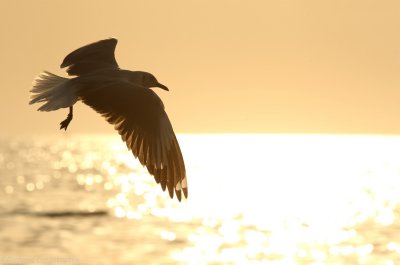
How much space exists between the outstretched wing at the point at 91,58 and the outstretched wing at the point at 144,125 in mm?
1137

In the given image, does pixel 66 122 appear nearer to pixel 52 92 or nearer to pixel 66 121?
pixel 66 121

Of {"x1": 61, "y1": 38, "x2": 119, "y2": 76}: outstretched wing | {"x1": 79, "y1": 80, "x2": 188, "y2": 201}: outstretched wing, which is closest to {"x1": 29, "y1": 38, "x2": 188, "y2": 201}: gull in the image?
{"x1": 79, "y1": 80, "x2": 188, "y2": 201}: outstretched wing

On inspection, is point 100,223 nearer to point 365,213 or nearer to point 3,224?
point 3,224

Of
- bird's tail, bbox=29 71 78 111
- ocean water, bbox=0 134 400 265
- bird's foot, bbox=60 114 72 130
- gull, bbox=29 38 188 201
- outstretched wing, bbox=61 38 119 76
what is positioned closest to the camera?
bird's tail, bbox=29 71 78 111

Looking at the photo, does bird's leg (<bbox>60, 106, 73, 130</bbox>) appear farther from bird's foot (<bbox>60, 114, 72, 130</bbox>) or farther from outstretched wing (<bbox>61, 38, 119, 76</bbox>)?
outstretched wing (<bbox>61, 38, 119, 76</bbox>)

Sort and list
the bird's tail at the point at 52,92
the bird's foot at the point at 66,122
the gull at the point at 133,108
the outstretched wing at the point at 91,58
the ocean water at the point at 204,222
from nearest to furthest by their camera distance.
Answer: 1. the bird's tail at the point at 52,92
2. the gull at the point at 133,108
3. the bird's foot at the point at 66,122
4. the outstretched wing at the point at 91,58
5. the ocean water at the point at 204,222

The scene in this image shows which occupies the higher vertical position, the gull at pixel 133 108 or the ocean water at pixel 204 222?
the ocean water at pixel 204 222

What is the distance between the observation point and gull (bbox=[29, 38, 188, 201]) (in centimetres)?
932

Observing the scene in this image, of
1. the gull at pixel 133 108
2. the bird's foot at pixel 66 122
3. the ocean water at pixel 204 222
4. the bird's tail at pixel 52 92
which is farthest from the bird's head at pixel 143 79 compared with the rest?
the ocean water at pixel 204 222

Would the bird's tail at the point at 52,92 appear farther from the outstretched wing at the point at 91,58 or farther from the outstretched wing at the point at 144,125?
the outstretched wing at the point at 91,58

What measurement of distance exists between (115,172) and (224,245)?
10924 cm

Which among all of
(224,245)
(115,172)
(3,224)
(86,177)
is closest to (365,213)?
(224,245)

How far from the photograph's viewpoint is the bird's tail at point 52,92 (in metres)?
9.12

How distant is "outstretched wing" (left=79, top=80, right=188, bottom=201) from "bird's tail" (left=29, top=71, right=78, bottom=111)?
0.56 ft
